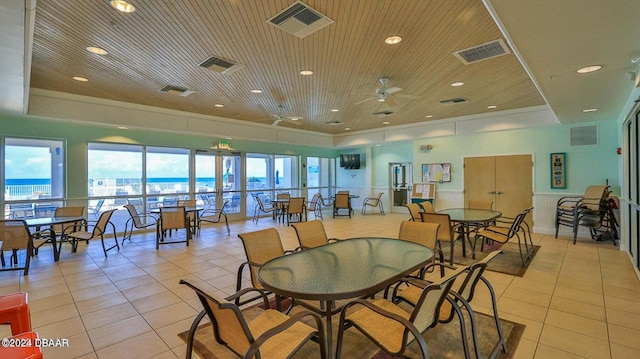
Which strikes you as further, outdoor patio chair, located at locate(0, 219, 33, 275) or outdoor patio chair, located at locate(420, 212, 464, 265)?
outdoor patio chair, located at locate(420, 212, 464, 265)

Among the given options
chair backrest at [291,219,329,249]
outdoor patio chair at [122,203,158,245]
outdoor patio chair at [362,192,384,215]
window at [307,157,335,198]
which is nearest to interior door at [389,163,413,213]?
outdoor patio chair at [362,192,384,215]

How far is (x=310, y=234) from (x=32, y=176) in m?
6.42

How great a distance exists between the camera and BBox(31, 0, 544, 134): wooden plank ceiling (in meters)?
2.83

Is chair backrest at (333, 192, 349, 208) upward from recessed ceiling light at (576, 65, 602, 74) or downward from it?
downward

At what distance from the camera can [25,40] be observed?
2.74 metres

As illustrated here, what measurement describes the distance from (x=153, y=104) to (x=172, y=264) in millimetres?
3890

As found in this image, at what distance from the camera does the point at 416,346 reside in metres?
2.36

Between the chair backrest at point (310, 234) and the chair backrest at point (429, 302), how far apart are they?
162 centimetres

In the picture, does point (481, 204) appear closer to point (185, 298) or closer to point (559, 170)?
point (559, 170)

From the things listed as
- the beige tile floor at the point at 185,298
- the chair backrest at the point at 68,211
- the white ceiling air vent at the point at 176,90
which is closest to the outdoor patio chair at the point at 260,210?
the beige tile floor at the point at 185,298

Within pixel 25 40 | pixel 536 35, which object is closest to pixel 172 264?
pixel 25 40

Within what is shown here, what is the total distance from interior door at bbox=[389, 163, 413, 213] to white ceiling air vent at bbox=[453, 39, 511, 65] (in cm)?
684

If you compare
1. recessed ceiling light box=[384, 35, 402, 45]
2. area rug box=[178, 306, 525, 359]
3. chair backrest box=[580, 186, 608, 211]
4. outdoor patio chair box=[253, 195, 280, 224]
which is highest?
recessed ceiling light box=[384, 35, 402, 45]

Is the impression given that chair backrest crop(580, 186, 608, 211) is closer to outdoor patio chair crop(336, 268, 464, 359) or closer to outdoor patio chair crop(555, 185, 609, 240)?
outdoor patio chair crop(555, 185, 609, 240)
